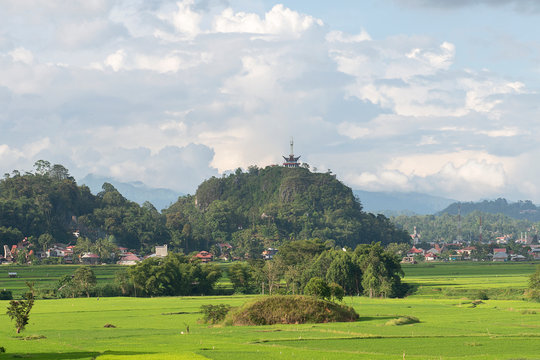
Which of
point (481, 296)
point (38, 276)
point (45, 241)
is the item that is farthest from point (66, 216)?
point (481, 296)

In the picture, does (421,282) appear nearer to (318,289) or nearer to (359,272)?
(359,272)

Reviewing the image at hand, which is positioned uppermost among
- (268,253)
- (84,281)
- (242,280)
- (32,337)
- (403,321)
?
(268,253)

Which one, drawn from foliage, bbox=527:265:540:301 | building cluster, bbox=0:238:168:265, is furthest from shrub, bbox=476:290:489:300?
building cluster, bbox=0:238:168:265

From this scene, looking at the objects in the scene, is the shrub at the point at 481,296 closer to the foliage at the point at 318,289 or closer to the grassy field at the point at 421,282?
the grassy field at the point at 421,282

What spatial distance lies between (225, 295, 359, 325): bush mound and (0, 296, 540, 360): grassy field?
7.52 ft

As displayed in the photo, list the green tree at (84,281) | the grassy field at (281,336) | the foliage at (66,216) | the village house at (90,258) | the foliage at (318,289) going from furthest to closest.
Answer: the foliage at (66,216) < the village house at (90,258) < the green tree at (84,281) < the foliage at (318,289) < the grassy field at (281,336)

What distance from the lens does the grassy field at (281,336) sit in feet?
123

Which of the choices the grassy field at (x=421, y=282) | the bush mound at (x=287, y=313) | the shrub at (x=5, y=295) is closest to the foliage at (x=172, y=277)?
the grassy field at (x=421, y=282)

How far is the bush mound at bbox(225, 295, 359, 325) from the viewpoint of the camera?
55844 millimetres

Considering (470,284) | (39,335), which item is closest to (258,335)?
(39,335)

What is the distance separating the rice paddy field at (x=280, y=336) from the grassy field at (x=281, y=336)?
5cm

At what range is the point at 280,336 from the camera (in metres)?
46.1

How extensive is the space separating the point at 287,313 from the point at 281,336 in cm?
1006

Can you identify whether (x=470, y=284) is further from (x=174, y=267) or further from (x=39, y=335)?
(x=39, y=335)
